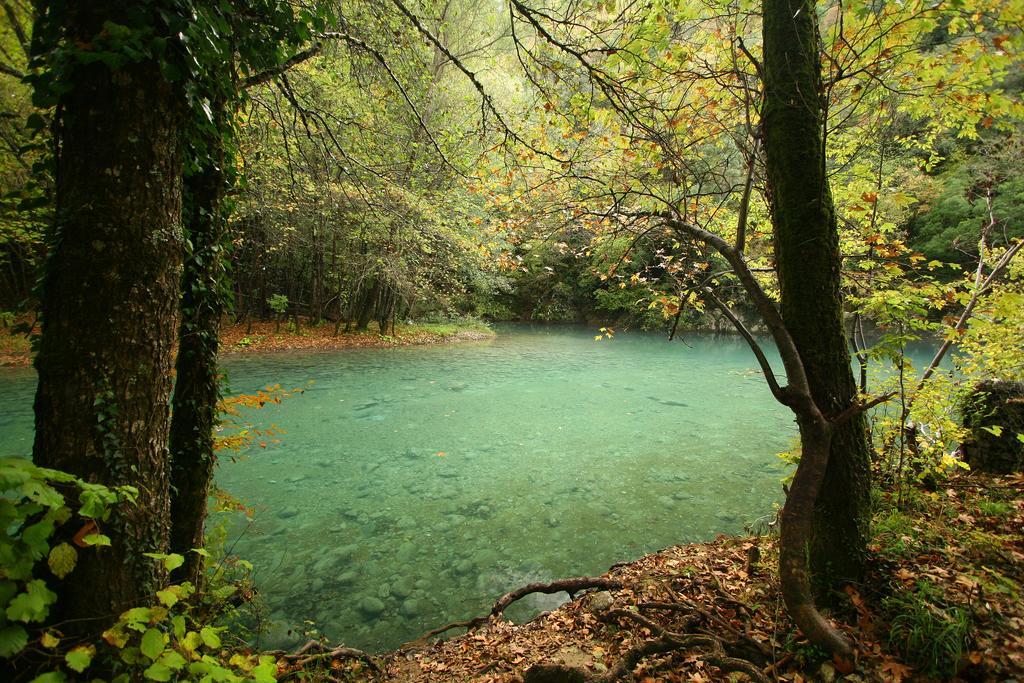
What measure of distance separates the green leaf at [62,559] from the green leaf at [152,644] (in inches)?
13.8

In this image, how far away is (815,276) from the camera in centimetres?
256

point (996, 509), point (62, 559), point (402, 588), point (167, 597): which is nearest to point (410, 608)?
point (402, 588)

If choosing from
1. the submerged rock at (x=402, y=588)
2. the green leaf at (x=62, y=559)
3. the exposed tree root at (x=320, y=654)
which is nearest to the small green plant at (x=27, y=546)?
the green leaf at (x=62, y=559)

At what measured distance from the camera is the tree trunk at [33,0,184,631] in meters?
1.67

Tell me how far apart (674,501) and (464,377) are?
826 centimetres

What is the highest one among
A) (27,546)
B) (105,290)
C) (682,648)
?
(105,290)

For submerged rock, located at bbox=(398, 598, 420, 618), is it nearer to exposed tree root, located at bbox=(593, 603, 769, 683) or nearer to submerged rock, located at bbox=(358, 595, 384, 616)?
submerged rock, located at bbox=(358, 595, 384, 616)

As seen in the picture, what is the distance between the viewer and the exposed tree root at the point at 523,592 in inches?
134

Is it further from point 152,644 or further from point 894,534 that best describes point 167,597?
point 894,534

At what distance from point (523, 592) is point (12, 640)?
10.3ft

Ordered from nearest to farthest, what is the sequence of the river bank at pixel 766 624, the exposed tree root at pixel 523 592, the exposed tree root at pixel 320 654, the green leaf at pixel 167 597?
the green leaf at pixel 167 597
the river bank at pixel 766 624
the exposed tree root at pixel 320 654
the exposed tree root at pixel 523 592

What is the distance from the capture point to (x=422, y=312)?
81.9 ft

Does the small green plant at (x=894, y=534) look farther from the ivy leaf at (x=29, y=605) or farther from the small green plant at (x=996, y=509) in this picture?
the ivy leaf at (x=29, y=605)

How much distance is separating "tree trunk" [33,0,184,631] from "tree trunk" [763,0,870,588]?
10.4ft
